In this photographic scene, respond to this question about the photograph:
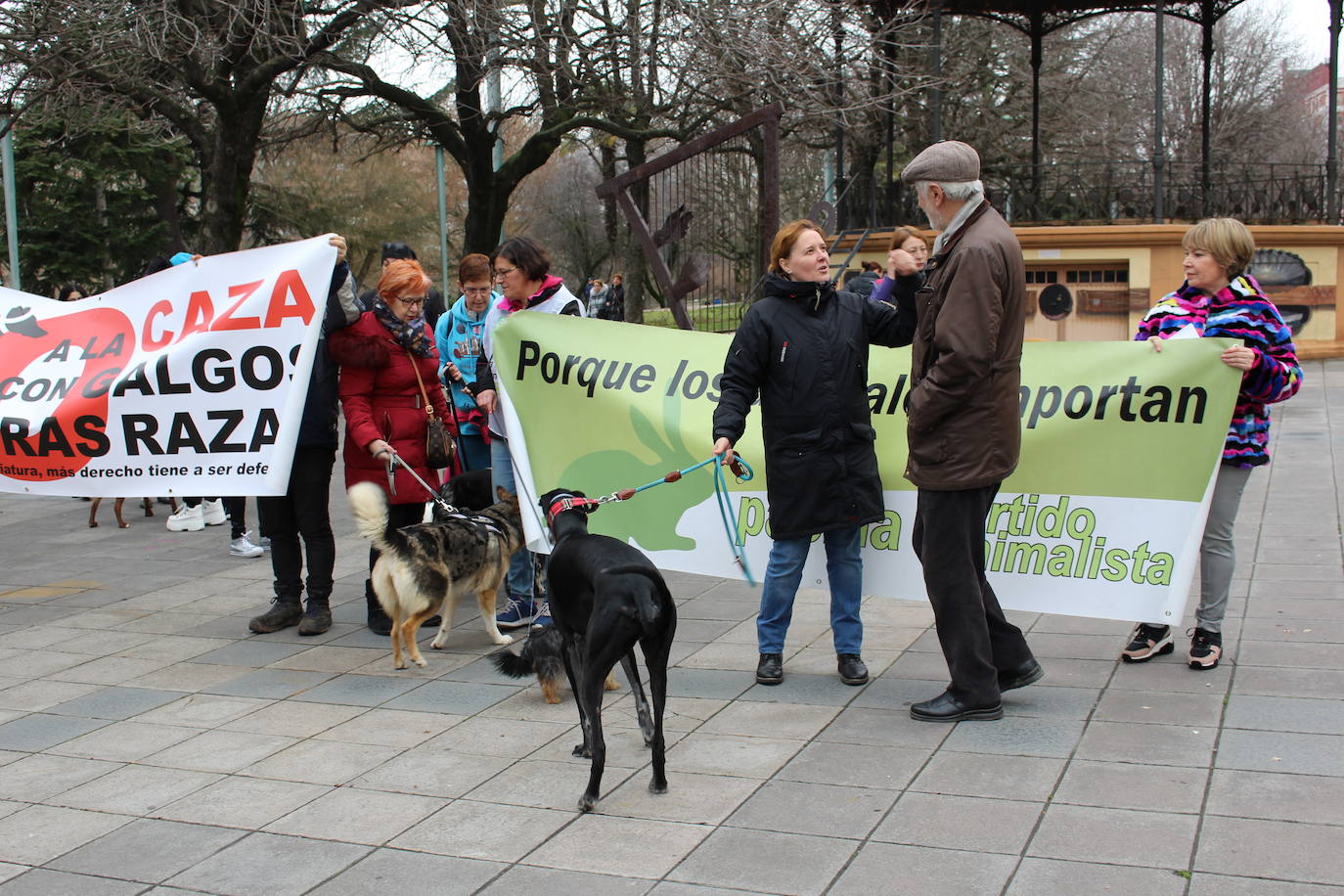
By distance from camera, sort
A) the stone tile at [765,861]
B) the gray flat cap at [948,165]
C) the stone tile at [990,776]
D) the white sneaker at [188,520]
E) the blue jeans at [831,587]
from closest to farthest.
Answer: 1. the stone tile at [765,861]
2. the stone tile at [990,776]
3. the gray flat cap at [948,165]
4. the blue jeans at [831,587]
5. the white sneaker at [188,520]

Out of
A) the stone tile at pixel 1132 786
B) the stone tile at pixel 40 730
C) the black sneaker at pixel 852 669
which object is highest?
the black sneaker at pixel 852 669

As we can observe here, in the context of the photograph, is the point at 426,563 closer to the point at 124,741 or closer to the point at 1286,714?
the point at 124,741

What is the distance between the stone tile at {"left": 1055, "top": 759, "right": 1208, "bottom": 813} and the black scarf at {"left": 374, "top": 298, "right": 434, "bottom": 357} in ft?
12.3

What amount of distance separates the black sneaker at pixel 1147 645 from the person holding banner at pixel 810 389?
4.28 ft

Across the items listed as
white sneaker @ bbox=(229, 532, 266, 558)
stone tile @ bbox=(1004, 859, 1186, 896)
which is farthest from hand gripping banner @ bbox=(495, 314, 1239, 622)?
white sneaker @ bbox=(229, 532, 266, 558)

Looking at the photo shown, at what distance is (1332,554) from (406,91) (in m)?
14.3

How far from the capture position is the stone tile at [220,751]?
15.6 feet

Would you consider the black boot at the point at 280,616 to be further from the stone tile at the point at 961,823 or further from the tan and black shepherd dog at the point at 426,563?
the stone tile at the point at 961,823

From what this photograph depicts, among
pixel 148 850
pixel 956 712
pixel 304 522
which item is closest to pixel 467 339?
pixel 304 522

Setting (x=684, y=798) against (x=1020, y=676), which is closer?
(x=684, y=798)

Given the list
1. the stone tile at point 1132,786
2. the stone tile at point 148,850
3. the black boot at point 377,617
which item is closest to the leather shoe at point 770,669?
the stone tile at point 1132,786

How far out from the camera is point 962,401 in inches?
181

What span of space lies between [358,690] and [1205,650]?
3.70m

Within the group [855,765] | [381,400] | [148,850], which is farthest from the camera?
[381,400]
